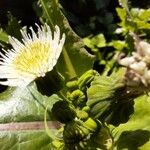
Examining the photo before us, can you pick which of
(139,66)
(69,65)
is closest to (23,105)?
(69,65)

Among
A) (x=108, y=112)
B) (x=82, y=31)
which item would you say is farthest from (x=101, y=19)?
(x=108, y=112)

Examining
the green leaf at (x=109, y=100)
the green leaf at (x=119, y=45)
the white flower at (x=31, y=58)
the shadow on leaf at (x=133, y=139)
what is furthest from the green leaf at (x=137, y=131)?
the green leaf at (x=119, y=45)

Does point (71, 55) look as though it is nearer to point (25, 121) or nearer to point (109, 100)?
point (25, 121)

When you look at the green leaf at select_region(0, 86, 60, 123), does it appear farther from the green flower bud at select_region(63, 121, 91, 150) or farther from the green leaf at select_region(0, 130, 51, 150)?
the green flower bud at select_region(63, 121, 91, 150)

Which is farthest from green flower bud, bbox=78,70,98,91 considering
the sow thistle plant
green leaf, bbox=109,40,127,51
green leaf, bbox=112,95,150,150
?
green leaf, bbox=109,40,127,51

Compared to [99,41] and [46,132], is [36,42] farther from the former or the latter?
[99,41]

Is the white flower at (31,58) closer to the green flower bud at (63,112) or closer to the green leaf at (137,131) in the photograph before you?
the green flower bud at (63,112)
